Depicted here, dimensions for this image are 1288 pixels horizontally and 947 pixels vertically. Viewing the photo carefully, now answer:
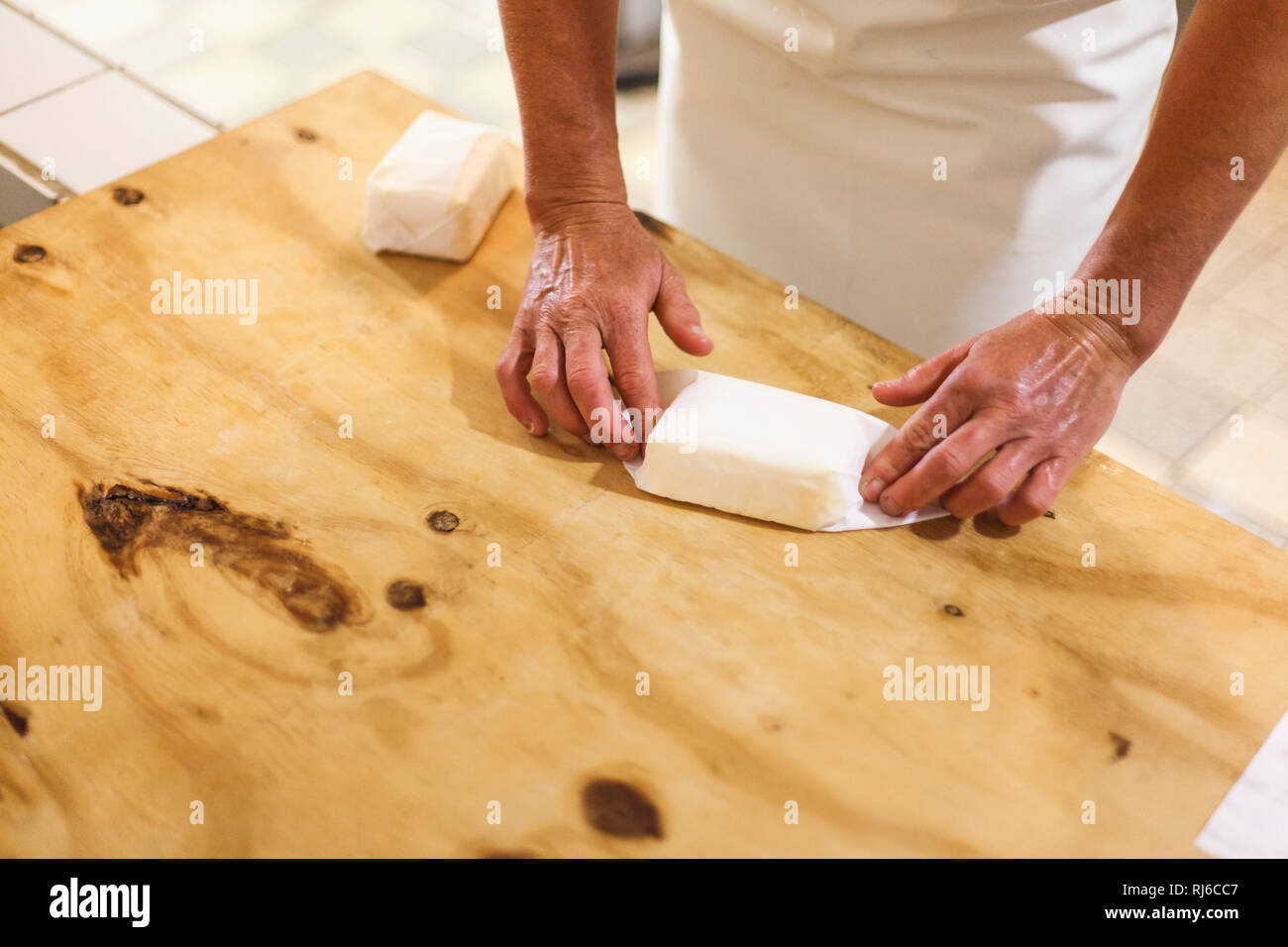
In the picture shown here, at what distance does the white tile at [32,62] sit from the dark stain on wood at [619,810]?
1569mm

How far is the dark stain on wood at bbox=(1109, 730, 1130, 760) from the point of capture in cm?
80

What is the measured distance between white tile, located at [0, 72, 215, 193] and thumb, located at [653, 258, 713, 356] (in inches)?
36.4

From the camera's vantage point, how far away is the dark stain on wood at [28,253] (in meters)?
1.19

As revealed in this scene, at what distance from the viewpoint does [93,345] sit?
110cm

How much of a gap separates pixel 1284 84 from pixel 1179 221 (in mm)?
138

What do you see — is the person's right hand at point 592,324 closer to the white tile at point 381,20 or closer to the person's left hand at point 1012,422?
the person's left hand at point 1012,422

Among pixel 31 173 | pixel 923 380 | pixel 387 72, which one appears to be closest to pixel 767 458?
pixel 923 380

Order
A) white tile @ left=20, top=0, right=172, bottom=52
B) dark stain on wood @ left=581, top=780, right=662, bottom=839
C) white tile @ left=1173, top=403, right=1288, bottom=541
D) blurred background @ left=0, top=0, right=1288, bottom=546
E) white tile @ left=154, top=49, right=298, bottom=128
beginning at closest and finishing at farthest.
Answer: dark stain on wood @ left=581, top=780, right=662, bottom=839, blurred background @ left=0, top=0, right=1288, bottom=546, white tile @ left=1173, top=403, right=1288, bottom=541, white tile @ left=154, top=49, right=298, bottom=128, white tile @ left=20, top=0, right=172, bottom=52

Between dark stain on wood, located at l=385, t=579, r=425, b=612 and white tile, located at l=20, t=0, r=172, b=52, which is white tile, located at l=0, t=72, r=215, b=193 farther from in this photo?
white tile, located at l=20, t=0, r=172, b=52

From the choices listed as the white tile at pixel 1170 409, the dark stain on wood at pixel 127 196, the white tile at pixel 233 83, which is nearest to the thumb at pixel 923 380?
the dark stain on wood at pixel 127 196

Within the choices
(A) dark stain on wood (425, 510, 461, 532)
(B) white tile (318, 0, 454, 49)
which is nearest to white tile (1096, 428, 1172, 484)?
(A) dark stain on wood (425, 510, 461, 532)

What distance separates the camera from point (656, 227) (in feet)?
4.17
